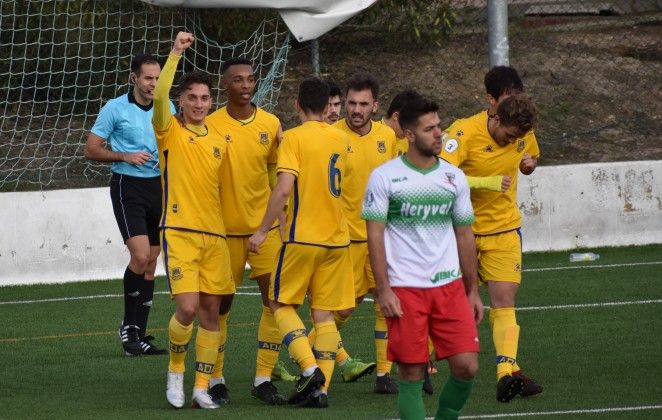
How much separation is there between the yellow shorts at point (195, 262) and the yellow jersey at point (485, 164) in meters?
1.58

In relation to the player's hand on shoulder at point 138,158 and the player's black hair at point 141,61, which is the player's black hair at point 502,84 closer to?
the player's hand on shoulder at point 138,158

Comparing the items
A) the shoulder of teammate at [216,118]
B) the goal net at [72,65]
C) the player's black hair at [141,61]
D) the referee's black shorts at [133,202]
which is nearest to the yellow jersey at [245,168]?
the shoulder of teammate at [216,118]

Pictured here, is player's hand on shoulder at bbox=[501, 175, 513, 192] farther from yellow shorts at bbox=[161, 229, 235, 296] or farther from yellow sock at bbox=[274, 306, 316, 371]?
yellow shorts at bbox=[161, 229, 235, 296]

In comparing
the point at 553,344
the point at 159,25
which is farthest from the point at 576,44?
the point at 553,344

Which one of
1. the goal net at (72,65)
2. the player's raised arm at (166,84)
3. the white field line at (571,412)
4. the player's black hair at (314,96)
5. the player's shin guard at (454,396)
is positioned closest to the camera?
the player's shin guard at (454,396)

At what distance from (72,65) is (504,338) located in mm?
9052

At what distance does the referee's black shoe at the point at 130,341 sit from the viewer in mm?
11141

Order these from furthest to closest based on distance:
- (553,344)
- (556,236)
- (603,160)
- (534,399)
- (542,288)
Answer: (603,160) < (556,236) < (542,288) < (553,344) < (534,399)

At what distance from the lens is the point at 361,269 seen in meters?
9.88

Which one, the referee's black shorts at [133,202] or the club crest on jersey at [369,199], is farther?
the referee's black shorts at [133,202]

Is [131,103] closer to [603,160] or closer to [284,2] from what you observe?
[284,2]

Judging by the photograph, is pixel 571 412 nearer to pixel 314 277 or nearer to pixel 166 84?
pixel 314 277

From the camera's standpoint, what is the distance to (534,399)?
351 inches

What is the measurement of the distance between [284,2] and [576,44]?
509cm
